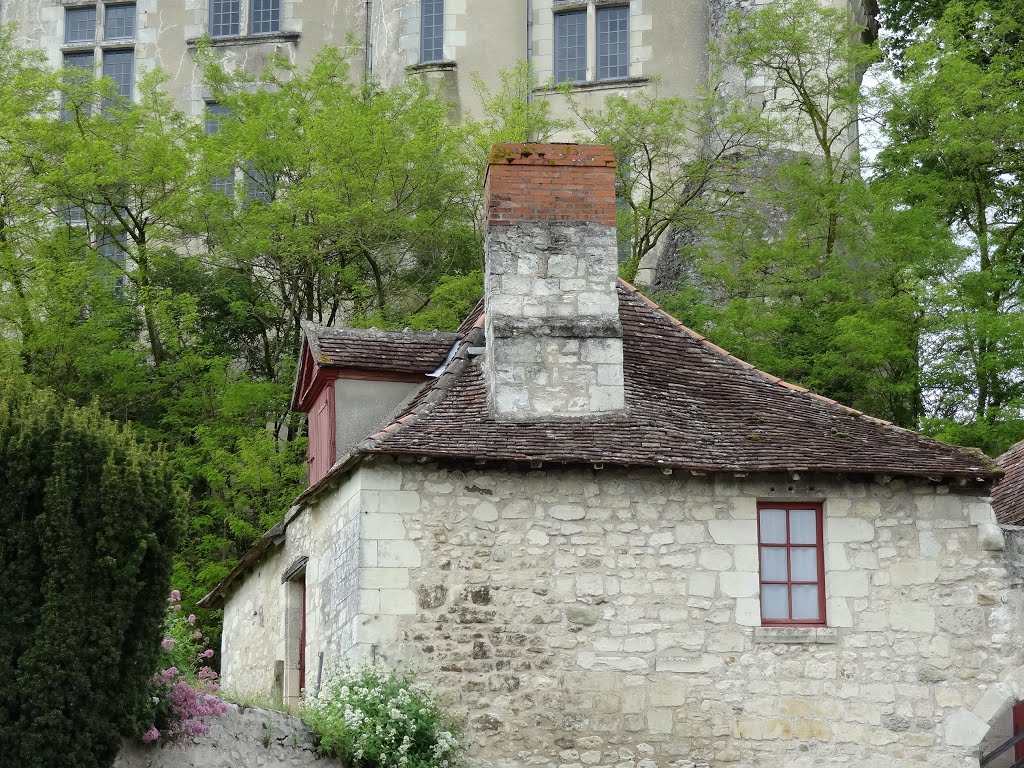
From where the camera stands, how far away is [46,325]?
24.1m

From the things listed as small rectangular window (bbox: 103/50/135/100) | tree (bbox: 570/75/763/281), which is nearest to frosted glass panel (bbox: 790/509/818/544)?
tree (bbox: 570/75/763/281)

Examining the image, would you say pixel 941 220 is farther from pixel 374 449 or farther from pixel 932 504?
pixel 374 449

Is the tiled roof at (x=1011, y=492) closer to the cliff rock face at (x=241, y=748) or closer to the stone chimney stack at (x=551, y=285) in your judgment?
the stone chimney stack at (x=551, y=285)

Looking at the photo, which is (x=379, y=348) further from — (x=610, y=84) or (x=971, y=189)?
(x=610, y=84)

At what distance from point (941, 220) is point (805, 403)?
11.0m

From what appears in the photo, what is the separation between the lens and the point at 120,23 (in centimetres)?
3397

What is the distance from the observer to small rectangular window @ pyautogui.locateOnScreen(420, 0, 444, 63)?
3109 cm

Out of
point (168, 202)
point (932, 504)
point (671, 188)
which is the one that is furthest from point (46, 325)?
point (932, 504)

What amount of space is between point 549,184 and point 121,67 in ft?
67.4

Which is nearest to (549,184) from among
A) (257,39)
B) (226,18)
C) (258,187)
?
(258,187)

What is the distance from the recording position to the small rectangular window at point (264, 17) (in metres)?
33.3

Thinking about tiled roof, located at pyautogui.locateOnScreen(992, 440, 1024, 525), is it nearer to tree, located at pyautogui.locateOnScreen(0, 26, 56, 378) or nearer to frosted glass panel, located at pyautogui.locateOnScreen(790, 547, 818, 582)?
frosted glass panel, located at pyautogui.locateOnScreen(790, 547, 818, 582)

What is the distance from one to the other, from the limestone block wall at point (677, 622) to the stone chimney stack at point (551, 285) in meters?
0.91

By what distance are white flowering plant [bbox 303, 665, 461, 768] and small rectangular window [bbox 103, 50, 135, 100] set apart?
2233 centimetres
